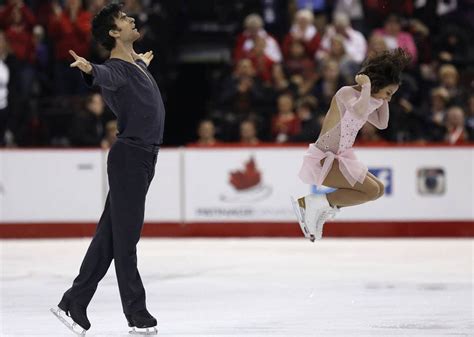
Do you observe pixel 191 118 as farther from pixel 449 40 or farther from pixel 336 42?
pixel 449 40

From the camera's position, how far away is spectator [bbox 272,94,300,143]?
1367 centimetres

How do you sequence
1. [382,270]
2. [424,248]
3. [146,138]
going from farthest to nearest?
1. [424,248]
2. [382,270]
3. [146,138]

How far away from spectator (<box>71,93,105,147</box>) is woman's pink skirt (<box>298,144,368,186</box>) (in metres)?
6.70

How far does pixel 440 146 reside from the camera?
13.1 meters

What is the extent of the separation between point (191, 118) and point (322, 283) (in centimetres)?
716

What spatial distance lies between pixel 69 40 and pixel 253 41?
7.78 feet

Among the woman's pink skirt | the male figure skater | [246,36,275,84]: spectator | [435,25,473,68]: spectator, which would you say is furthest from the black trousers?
[435,25,473,68]: spectator

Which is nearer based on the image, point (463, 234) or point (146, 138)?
point (146, 138)

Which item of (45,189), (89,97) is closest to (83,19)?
(89,97)

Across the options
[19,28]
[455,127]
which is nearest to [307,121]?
[455,127]

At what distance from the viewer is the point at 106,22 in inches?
244

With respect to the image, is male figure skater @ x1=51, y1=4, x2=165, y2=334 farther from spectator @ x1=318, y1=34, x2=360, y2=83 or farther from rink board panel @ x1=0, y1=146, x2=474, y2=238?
spectator @ x1=318, y1=34, x2=360, y2=83

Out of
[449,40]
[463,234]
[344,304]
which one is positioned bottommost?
[463,234]

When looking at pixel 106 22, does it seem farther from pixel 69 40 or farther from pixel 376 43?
pixel 69 40
